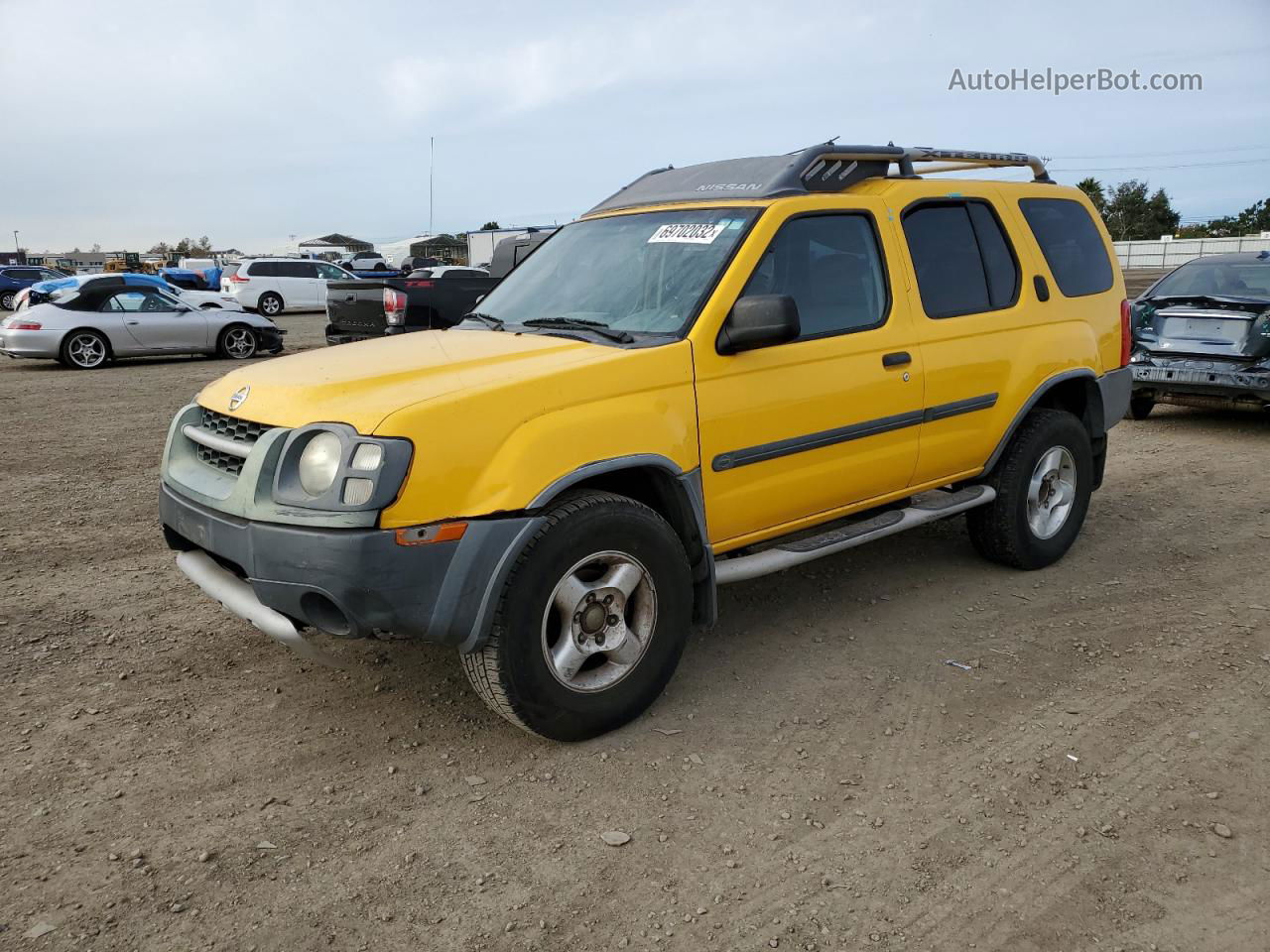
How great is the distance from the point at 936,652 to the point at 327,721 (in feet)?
8.42

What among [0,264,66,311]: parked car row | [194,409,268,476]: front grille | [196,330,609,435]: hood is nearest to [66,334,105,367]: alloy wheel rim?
[196,330,609,435]: hood

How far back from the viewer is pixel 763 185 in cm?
421

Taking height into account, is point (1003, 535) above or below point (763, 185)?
below

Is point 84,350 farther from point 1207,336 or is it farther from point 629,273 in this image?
point 1207,336

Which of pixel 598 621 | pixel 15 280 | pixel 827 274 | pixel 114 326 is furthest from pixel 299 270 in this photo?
pixel 598 621

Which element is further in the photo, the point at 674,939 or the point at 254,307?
the point at 254,307

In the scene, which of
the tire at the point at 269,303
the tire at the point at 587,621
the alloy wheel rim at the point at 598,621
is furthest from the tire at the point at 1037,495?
the tire at the point at 269,303

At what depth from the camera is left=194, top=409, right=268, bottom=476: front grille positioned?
135 inches

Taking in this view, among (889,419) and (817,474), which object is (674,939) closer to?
(817,474)

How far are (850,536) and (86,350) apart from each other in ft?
48.9

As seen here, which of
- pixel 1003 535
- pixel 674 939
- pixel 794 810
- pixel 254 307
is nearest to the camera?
pixel 674 939

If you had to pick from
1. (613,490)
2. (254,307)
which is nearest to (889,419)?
(613,490)

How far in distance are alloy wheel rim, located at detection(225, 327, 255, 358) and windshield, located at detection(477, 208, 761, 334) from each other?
13.1m

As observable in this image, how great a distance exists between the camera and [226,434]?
11.8 feet
